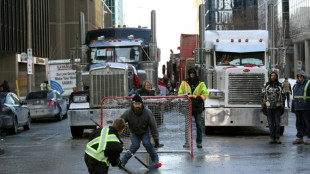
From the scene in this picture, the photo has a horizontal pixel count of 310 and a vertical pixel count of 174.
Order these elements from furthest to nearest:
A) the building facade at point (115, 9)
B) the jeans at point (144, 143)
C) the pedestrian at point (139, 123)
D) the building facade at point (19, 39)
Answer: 1. the building facade at point (115, 9)
2. the building facade at point (19, 39)
3. the jeans at point (144, 143)
4. the pedestrian at point (139, 123)

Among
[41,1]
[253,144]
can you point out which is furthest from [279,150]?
[41,1]

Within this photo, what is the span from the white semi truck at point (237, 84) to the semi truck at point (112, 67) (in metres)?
2.35

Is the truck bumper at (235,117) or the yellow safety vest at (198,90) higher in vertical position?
the yellow safety vest at (198,90)

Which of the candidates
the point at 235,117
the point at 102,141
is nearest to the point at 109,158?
the point at 102,141

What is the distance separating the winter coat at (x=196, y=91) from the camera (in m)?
14.7

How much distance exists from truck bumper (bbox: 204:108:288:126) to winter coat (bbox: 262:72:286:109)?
147cm

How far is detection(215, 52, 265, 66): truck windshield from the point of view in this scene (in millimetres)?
19703

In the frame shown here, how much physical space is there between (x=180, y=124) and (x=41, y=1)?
61.7 meters

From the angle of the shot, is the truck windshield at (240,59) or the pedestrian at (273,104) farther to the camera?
the truck windshield at (240,59)

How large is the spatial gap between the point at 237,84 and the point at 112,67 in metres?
3.84

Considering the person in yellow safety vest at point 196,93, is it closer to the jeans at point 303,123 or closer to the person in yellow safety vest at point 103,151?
the jeans at point 303,123

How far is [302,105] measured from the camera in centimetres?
1576

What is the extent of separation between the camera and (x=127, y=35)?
21516 millimetres

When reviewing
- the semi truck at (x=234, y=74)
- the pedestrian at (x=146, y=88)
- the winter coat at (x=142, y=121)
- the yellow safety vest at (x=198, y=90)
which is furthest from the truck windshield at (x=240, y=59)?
the winter coat at (x=142, y=121)
